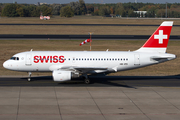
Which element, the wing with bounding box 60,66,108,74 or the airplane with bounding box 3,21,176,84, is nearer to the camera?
the wing with bounding box 60,66,108,74

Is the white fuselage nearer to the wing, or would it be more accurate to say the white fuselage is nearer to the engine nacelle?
the wing

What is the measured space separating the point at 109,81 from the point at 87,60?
426 cm

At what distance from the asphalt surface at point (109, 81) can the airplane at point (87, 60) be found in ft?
4.51

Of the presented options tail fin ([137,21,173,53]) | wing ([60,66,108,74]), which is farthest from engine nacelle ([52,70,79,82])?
tail fin ([137,21,173,53])

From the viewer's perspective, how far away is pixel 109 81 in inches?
1415

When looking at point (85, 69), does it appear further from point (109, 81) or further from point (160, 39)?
point (160, 39)

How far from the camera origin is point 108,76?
39.3 m

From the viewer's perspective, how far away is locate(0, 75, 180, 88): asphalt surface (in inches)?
1329

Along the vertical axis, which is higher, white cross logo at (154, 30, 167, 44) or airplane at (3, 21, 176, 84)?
white cross logo at (154, 30, 167, 44)

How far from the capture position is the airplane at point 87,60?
111 ft

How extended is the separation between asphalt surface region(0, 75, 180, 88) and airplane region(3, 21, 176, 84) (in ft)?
4.51

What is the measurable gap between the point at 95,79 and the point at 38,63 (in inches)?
316

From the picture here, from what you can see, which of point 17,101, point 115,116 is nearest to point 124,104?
point 115,116

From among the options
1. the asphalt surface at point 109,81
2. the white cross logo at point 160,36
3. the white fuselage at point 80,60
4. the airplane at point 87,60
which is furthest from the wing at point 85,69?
the white cross logo at point 160,36
